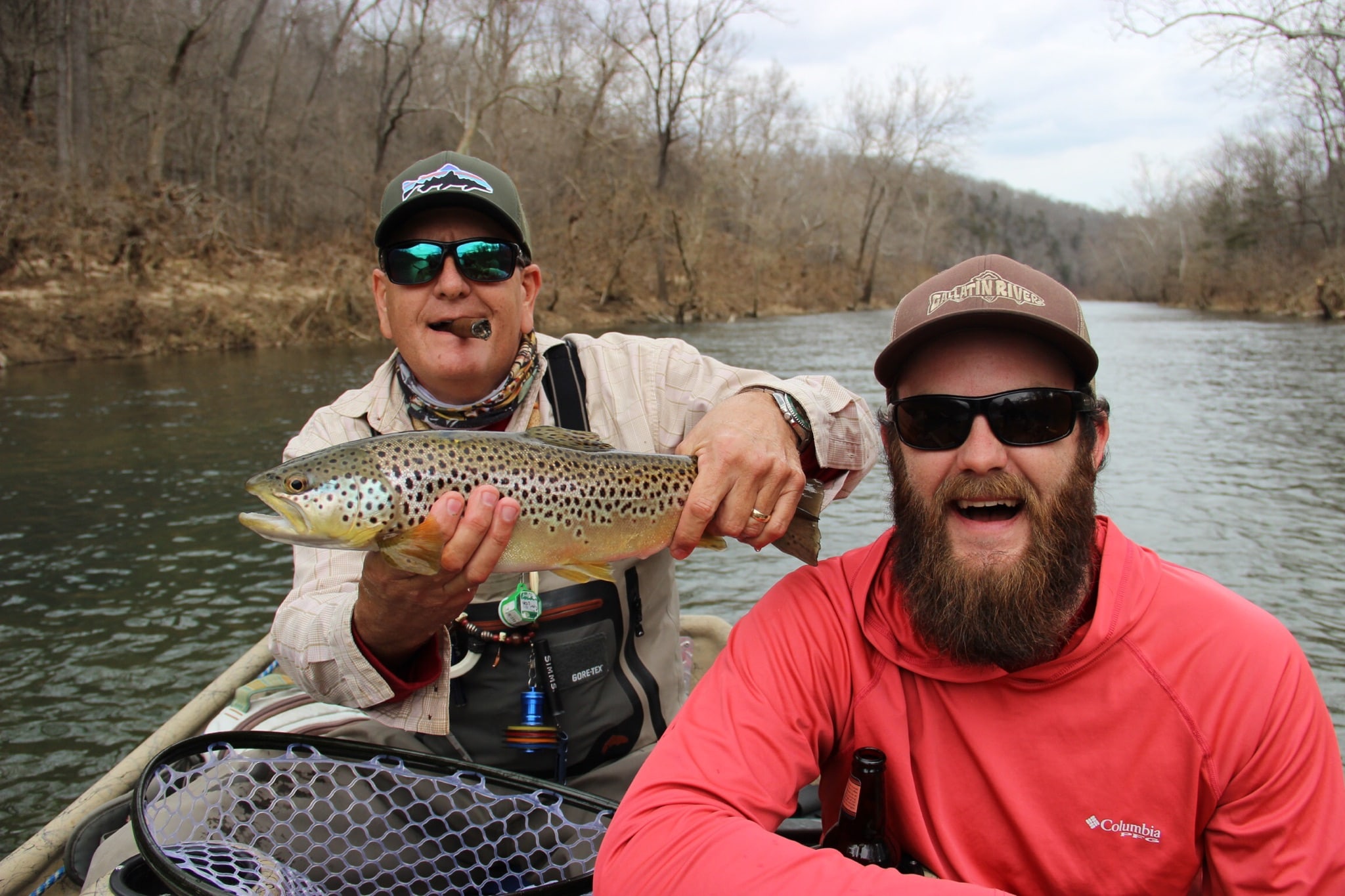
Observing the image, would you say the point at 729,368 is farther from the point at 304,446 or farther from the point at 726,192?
the point at 726,192

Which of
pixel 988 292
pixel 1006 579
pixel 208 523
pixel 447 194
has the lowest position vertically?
pixel 208 523

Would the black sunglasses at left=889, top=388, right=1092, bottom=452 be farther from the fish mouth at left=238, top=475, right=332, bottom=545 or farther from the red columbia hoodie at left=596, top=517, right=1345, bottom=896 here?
the fish mouth at left=238, top=475, right=332, bottom=545

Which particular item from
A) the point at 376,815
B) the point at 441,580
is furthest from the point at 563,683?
the point at 441,580

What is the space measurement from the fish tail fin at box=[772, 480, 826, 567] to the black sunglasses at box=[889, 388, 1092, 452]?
1.41ft

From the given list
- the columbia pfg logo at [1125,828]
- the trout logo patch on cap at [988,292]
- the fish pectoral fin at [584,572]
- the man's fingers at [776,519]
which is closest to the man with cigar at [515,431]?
the man's fingers at [776,519]

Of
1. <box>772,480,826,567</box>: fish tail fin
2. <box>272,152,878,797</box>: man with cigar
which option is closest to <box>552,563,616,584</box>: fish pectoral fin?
<box>272,152,878,797</box>: man with cigar

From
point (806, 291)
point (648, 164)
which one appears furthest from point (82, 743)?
point (806, 291)

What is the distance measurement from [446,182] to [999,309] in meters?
1.76

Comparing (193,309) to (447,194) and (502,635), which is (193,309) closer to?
(447,194)

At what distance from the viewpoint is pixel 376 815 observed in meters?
2.54

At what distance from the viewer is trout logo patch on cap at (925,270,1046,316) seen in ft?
6.91

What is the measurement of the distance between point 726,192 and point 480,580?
4948cm

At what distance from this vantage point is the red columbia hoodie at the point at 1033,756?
68.4 inches

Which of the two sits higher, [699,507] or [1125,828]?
[699,507]
